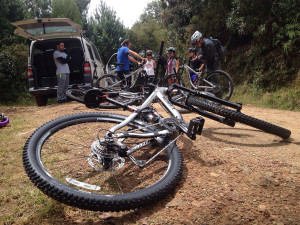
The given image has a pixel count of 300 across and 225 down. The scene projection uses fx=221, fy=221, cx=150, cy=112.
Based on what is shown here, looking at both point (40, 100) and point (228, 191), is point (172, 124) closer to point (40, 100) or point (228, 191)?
point (228, 191)

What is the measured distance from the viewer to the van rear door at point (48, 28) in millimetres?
5617

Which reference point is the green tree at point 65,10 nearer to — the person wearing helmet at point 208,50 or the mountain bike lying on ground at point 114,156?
the person wearing helmet at point 208,50

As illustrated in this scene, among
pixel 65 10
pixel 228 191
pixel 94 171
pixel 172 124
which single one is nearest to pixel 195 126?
pixel 172 124

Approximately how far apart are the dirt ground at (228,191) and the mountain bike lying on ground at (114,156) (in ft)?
0.47

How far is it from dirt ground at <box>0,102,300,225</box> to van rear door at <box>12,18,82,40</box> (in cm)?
436

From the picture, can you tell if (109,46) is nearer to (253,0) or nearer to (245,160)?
(253,0)

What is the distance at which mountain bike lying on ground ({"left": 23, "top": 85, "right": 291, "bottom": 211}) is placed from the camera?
1422 millimetres

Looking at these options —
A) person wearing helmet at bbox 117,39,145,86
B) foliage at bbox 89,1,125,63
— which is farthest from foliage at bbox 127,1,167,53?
person wearing helmet at bbox 117,39,145,86

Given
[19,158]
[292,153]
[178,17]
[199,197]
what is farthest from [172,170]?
[178,17]

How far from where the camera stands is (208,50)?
5426 mm

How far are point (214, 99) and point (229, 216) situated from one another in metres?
1.28

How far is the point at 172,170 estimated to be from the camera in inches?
68.4

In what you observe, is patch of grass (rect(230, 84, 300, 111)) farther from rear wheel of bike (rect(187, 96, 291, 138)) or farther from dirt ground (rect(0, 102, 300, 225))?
dirt ground (rect(0, 102, 300, 225))

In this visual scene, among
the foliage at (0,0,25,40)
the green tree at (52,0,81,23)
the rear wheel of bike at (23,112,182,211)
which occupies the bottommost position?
the rear wheel of bike at (23,112,182,211)
